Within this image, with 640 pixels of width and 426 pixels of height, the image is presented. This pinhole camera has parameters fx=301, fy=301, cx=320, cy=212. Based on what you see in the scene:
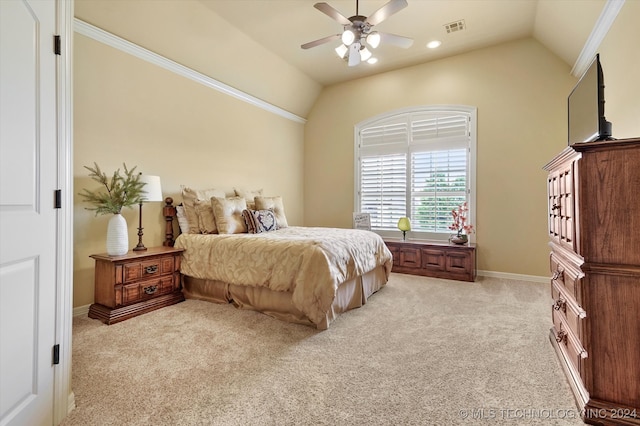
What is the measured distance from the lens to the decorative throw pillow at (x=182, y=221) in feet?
12.5

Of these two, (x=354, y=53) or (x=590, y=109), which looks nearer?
(x=590, y=109)

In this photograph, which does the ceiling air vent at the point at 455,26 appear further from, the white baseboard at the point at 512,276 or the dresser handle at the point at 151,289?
the dresser handle at the point at 151,289

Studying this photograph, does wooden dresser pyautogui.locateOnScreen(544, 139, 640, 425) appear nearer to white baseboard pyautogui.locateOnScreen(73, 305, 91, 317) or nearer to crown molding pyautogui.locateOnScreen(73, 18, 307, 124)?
white baseboard pyautogui.locateOnScreen(73, 305, 91, 317)

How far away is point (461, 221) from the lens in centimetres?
466

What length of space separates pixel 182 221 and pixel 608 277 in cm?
395

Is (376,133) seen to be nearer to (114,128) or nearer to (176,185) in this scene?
(176,185)

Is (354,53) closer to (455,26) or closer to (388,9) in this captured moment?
(388,9)

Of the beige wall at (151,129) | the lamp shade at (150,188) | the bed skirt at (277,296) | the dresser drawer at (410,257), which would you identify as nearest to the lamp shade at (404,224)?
the dresser drawer at (410,257)

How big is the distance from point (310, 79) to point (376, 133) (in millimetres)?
1619

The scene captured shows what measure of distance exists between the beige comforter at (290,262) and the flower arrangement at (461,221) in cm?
166

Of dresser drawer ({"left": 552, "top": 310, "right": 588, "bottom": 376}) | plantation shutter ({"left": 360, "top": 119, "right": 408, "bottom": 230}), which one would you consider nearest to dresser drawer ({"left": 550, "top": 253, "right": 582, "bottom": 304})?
dresser drawer ({"left": 552, "top": 310, "right": 588, "bottom": 376})

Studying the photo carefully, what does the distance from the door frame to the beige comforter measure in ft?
5.10

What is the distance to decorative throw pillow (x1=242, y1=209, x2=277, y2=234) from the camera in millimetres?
3868

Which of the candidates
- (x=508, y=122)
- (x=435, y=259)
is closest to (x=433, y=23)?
(x=508, y=122)
